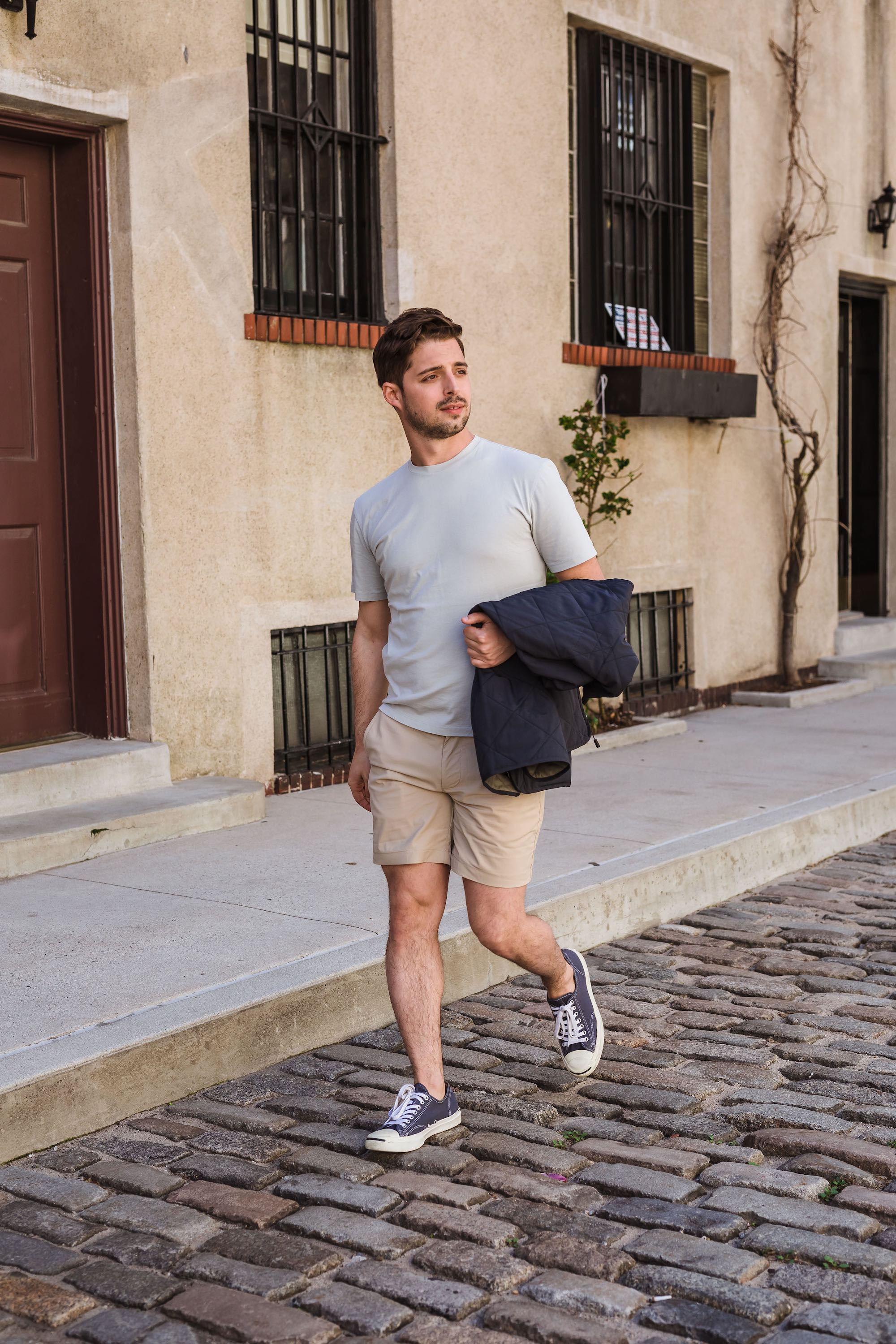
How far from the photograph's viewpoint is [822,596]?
1194 centimetres

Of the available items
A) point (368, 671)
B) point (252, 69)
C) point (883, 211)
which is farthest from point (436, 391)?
point (883, 211)

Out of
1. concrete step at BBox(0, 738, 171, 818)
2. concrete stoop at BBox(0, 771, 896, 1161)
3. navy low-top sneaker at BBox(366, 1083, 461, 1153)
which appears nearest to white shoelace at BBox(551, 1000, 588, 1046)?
navy low-top sneaker at BBox(366, 1083, 461, 1153)

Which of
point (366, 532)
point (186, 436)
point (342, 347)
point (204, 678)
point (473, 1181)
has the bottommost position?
point (473, 1181)

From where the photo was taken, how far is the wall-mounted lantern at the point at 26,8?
20.6ft

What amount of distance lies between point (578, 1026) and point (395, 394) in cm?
169

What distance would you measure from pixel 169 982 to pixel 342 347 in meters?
4.14

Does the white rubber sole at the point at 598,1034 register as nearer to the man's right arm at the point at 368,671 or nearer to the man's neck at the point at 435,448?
the man's right arm at the point at 368,671

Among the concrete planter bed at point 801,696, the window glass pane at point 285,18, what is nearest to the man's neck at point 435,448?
the window glass pane at point 285,18

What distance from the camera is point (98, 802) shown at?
21.6 ft

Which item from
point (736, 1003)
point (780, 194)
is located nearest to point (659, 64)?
point (780, 194)

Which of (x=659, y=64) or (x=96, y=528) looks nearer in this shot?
(x=96, y=528)

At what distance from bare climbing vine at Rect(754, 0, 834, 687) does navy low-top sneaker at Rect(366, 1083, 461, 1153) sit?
7.86 meters

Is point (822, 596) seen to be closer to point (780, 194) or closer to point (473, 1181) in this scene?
point (780, 194)

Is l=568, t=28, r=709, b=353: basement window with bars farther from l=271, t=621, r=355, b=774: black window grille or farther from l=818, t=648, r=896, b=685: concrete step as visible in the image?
l=271, t=621, r=355, b=774: black window grille
